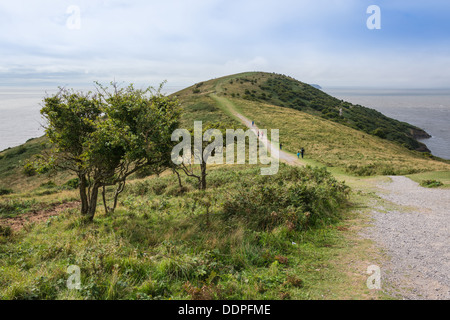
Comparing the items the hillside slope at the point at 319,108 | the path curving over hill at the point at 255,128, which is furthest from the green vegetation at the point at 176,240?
the hillside slope at the point at 319,108

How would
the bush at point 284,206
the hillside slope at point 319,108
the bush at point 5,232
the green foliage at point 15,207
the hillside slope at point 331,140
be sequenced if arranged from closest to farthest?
the bush at point 284,206 < the bush at point 5,232 < the green foliage at point 15,207 < the hillside slope at point 331,140 < the hillside slope at point 319,108

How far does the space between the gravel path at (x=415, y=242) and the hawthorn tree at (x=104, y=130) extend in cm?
908

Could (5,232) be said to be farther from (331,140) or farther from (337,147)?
(331,140)

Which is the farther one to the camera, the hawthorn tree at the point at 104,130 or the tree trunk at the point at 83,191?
the tree trunk at the point at 83,191

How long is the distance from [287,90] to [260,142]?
70231 mm

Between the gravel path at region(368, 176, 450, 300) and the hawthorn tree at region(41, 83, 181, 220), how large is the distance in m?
9.08

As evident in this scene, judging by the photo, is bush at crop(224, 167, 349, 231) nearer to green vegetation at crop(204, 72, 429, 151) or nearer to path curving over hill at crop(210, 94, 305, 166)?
path curving over hill at crop(210, 94, 305, 166)

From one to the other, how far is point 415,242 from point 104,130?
1178 centimetres

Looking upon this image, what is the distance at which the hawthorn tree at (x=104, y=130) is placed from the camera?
1016 centimetres

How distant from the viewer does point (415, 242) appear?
828 centimetres

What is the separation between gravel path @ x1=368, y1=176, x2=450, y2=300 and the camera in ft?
19.0

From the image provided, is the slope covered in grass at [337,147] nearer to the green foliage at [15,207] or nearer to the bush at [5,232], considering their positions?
the bush at [5,232]

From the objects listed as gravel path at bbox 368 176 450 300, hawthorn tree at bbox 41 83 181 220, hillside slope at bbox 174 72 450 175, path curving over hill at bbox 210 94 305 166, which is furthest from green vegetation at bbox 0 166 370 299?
path curving over hill at bbox 210 94 305 166

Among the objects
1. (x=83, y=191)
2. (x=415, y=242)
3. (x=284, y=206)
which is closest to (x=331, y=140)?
(x=284, y=206)
